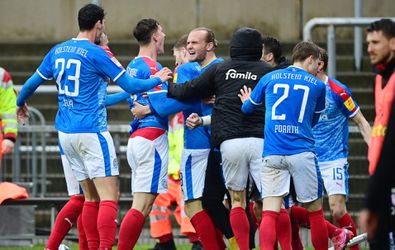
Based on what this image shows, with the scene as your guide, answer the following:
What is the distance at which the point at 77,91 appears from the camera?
1171 cm

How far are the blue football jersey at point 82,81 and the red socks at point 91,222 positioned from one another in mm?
750

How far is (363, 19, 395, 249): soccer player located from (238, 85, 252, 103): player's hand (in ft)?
7.53

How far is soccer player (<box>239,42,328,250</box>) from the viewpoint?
11.2 meters

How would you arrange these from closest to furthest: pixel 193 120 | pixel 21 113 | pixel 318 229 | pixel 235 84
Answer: pixel 235 84, pixel 318 229, pixel 193 120, pixel 21 113

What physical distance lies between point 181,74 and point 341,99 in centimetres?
178

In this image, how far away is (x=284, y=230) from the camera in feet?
39.3

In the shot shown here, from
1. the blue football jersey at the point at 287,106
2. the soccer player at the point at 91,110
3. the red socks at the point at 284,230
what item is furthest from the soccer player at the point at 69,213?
the red socks at the point at 284,230

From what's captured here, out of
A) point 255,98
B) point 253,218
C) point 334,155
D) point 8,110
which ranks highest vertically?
point 255,98

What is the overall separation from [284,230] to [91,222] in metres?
1.83

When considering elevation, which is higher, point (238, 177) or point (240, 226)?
point (238, 177)

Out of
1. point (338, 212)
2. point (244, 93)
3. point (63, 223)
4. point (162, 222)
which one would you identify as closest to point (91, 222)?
point (63, 223)

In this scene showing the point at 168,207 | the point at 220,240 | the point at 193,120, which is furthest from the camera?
the point at 168,207

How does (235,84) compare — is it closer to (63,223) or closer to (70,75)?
(70,75)

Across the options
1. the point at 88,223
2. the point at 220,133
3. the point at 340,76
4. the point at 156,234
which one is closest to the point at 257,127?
the point at 220,133
